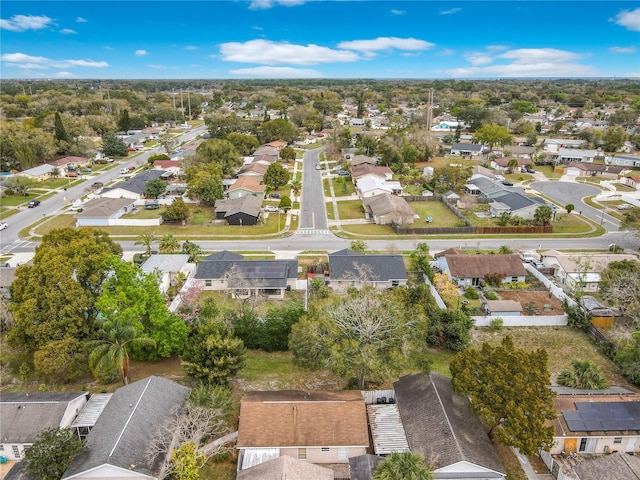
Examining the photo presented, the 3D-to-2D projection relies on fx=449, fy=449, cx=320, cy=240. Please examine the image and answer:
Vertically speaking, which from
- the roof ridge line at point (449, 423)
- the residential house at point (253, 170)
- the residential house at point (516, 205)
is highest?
the residential house at point (253, 170)

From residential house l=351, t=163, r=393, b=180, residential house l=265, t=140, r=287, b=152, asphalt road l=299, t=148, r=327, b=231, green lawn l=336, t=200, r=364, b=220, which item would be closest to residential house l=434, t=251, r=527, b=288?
asphalt road l=299, t=148, r=327, b=231

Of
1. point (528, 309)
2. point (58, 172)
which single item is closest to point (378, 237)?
point (528, 309)

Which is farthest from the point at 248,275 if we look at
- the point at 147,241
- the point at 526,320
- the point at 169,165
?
the point at 169,165

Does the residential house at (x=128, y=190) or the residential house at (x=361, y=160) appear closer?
the residential house at (x=128, y=190)

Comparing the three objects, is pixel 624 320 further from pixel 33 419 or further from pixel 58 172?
pixel 58 172

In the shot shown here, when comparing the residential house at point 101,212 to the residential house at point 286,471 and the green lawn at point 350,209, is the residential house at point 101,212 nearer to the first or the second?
the green lawn at point 350,209

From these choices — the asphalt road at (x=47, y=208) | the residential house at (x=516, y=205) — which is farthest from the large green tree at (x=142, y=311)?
the residential house at (x=516, y=205)

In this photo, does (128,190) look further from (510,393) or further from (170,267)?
(510,393)
